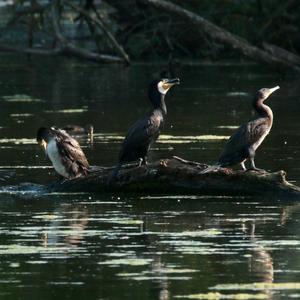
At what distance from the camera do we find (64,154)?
1678 cm

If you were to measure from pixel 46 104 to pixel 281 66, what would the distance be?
5596 millimetres

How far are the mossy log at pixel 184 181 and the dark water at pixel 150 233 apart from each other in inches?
3.9

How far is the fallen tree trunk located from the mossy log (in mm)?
14331

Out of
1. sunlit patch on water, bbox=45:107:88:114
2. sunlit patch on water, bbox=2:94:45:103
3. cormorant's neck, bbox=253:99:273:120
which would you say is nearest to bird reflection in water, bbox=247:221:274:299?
cormorant's neck, bbox=253:99:273:120

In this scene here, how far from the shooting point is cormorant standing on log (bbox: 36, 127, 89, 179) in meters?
16.5

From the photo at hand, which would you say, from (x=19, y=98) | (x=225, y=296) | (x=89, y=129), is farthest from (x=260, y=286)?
(x=19, y=98)

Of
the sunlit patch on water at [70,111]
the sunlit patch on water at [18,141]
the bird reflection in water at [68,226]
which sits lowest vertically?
the bird reflection in water at [68,226]

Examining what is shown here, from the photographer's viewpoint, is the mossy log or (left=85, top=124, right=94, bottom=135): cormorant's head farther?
(left=85, top=124, right=94, bottom=135): cormorant's head

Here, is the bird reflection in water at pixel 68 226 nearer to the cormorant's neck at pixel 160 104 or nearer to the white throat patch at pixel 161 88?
the cormorant's neck at pixel 160 104

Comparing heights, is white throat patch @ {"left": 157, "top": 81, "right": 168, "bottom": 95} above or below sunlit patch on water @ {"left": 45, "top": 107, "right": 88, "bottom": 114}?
below

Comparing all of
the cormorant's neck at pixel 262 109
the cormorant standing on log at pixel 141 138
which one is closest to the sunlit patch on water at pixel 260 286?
the cormorant standing on log at pixel 141 138

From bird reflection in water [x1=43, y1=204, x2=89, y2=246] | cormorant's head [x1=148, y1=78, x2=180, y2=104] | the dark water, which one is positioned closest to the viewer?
the dark water

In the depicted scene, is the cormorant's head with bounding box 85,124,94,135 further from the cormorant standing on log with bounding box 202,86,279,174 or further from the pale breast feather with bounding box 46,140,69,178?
the cormorant standing on log with bounding box 202,86,279,174

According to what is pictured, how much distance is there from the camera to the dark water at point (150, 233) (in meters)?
10.6
